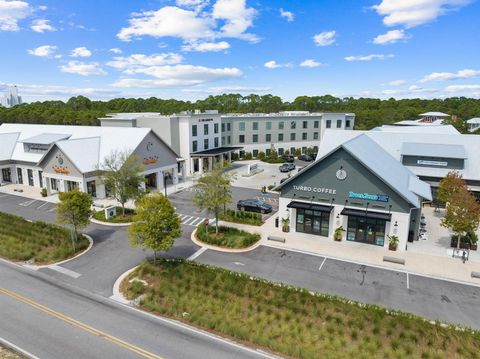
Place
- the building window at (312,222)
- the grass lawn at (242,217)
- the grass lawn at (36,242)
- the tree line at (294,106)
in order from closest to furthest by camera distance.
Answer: the grass lawn at (36,242) → the building window at (312,222) → the grass lawn at (242,217) → the tree line at (294,106)

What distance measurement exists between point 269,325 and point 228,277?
515cm

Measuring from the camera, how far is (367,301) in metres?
20.0

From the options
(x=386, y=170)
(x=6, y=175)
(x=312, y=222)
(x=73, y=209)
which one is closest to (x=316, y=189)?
(x=312, y=222)

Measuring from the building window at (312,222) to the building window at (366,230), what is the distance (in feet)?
6.68

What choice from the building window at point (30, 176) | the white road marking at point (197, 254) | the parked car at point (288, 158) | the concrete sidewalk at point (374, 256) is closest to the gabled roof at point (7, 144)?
the building window at point (30, 176)

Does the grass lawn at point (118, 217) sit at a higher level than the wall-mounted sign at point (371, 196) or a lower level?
lower

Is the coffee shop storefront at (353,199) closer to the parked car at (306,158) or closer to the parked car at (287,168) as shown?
the parked car at (287,168)

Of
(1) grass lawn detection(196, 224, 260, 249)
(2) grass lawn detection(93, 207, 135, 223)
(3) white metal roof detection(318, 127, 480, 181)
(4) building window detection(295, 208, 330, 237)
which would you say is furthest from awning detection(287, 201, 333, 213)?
(2) grass lawn detection(93, 207, 135, 223)

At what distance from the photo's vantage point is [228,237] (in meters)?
29.3

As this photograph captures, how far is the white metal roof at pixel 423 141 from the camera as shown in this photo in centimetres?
3769

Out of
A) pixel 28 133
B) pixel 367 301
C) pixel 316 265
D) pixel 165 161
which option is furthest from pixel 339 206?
pixel 28 133

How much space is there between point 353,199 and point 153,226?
16556mm

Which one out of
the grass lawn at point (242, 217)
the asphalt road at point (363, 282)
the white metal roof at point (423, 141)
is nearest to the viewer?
the asphalt road at point (363, 282)

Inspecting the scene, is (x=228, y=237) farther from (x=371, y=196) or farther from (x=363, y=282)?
(x=371, y=196)
